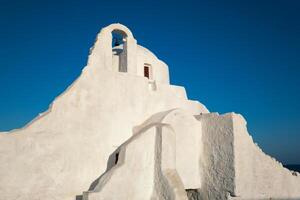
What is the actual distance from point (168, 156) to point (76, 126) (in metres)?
3.19

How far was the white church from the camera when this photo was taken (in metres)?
9.41

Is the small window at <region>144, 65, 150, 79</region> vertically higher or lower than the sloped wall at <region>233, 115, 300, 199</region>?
higher

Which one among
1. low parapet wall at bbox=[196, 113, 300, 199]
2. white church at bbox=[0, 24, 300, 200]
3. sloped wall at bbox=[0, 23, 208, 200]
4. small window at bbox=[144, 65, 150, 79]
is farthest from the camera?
small window at bbox=[144, 65, 150, 79]

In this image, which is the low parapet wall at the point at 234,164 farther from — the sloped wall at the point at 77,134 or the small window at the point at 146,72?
the small window at the point at 146,72

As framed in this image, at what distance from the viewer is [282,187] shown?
484 inches

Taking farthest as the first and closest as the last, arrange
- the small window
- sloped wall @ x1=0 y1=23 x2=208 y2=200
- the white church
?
the small window, the white church, sloped wall @ x1=0 y1=23 x2=208 y2=200

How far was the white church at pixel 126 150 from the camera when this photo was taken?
30.9 ft

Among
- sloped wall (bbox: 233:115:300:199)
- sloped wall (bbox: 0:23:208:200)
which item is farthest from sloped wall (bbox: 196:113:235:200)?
sloped wall (bbox: 0:23:208:200)

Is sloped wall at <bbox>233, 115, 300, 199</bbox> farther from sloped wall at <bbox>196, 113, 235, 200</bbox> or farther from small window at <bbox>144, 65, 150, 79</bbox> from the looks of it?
small window at <bbox>144, 65, 150, 79</bbox>

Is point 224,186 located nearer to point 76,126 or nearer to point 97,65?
point 76,126

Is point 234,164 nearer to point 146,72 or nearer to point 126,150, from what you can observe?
point 126,150

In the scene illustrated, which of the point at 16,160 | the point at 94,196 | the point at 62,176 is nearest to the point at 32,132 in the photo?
the point at 16,160

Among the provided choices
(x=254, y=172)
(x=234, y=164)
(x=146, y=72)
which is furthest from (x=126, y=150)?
(x=146, y=72)

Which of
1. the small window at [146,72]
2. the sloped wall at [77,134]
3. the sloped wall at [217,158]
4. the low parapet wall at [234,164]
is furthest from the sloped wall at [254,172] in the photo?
the small window at [146,72]
